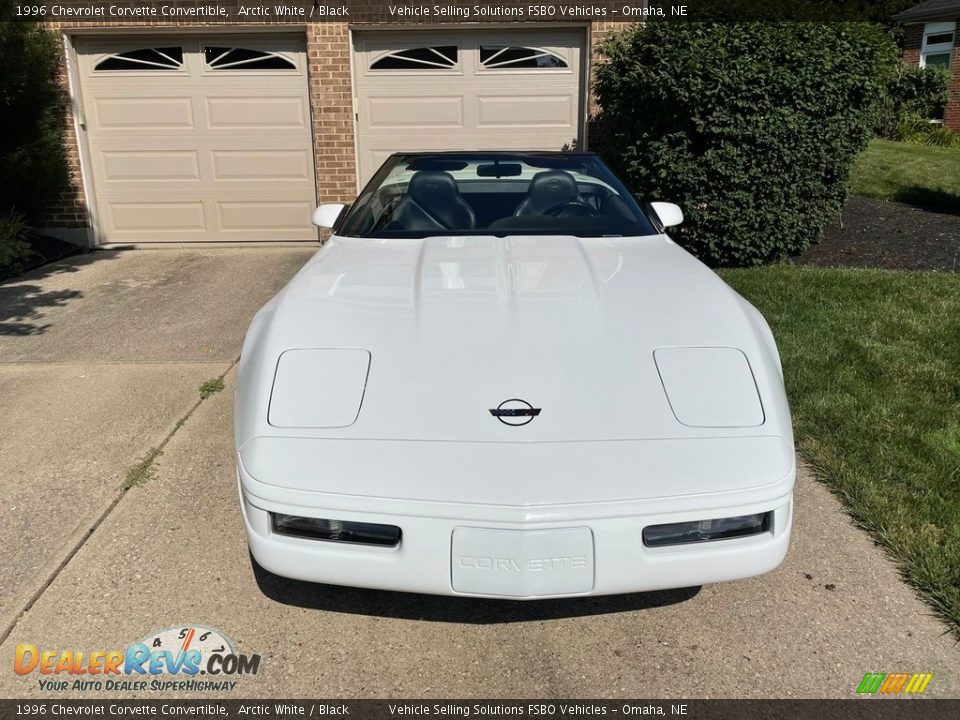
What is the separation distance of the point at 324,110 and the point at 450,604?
7.15m

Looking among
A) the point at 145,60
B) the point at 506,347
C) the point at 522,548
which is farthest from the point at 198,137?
the point at 522,548

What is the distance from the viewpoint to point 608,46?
7.96 metres

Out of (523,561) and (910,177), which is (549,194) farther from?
(910,177)

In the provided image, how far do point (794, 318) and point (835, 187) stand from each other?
7.07 ft

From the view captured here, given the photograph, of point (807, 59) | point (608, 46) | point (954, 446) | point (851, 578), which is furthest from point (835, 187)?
point (851, 578)

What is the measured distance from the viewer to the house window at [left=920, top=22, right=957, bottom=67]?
21.1m

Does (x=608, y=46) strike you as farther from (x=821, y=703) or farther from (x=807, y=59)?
(x=821, y=703)

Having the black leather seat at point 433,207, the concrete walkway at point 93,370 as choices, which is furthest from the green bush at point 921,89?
the black leather seat at point 433,207

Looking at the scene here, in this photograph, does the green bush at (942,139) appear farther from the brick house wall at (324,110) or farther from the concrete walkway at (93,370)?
the concrete walkway at (93,370)

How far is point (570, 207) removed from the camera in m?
3.83

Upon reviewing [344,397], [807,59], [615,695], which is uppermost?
[807,59]

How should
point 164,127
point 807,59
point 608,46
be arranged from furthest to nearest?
point 164,127
point 608,46
point 807,59

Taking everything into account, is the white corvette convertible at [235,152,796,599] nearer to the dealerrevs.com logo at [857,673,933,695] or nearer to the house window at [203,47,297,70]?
the dealerrevs.com logo at [857,673,933,695]

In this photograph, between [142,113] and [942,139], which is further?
[942,139]
